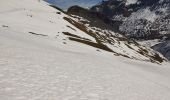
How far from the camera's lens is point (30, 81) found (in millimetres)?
14336

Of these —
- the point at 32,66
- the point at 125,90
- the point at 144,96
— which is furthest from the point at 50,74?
the point at 144,96

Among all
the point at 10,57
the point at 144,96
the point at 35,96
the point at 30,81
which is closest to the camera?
the point at 35,96

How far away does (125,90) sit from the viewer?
16.3 meters

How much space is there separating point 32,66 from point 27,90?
18.6 feet

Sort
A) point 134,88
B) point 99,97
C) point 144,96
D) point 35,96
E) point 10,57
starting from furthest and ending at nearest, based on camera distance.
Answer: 1. point 10,57
2. point 134,88
3. point 144,96
4. point 99,97
5. point 35,96

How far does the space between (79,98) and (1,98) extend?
323 cm

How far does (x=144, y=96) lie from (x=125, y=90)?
1.08 metres

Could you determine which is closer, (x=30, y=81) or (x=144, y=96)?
(x=30, y=81)

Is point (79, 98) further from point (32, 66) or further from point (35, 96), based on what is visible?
point (32, 66)

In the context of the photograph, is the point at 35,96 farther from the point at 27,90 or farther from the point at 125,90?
the point at 125,90

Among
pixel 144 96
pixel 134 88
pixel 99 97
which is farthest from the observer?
pixel 134 88

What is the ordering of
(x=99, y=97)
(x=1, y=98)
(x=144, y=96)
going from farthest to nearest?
(x=144, y=96)
(x=99, y=97)
(x=1, y=98)

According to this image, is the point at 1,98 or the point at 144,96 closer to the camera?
the point at 1,98

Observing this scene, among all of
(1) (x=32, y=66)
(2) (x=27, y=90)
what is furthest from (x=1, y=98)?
(1) (x=32, y=66)
